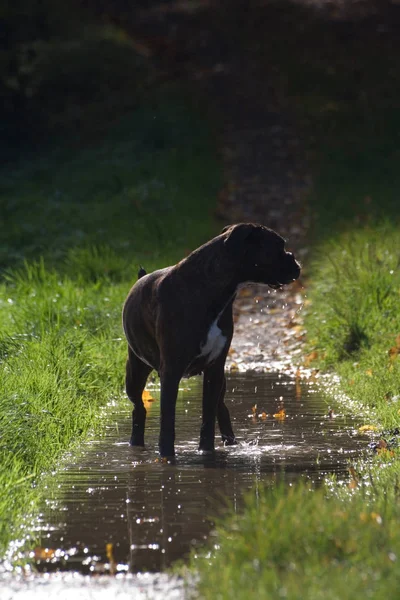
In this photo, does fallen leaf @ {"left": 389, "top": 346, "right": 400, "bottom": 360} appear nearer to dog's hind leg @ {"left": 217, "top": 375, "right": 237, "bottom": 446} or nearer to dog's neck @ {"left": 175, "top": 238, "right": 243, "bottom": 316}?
dog's hind leg @ {"left": 217, "top": 375, "right": 237, "bottom": 446}

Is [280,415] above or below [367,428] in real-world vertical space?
below

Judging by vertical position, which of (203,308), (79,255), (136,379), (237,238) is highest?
(237,238)

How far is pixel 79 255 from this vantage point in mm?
15391

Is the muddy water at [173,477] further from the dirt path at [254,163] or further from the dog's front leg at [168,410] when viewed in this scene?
the dirt path at [254,163]

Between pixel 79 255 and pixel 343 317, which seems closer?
pixel 343 317

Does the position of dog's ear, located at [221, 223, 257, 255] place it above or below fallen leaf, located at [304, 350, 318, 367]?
above

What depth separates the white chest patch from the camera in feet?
24.0

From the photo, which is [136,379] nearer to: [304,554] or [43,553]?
[43,553]

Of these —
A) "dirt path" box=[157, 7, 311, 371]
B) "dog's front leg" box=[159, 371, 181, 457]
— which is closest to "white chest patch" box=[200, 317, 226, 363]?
"dog's front leg" box=[159, 371, 181, 457]

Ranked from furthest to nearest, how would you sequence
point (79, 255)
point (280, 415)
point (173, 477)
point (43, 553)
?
point (79, 255), point (280, 415), point (173, 477), point (43, 553)

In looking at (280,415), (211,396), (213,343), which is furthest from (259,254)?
(280,415)

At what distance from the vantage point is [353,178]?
73.8ft

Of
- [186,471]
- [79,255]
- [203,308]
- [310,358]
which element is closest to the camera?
[186,471]

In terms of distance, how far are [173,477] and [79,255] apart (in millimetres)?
8922
